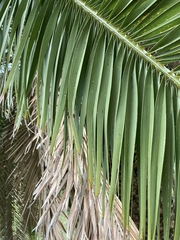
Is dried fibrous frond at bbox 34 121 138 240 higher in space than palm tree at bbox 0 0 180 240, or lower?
lower

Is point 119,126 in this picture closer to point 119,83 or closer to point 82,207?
point 119,83

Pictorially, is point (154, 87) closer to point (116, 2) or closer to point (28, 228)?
point (116, 2)

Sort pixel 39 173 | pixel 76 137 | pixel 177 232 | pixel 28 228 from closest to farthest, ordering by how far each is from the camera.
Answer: pixel 177 232 < pixel 76 137 < pixel 39 173 < pixel 28 228

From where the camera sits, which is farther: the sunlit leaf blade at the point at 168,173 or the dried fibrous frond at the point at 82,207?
the dried fibrous frond at the point at 82,207

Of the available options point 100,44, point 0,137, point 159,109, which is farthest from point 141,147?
point 0,137

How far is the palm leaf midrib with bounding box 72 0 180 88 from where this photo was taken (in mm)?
443

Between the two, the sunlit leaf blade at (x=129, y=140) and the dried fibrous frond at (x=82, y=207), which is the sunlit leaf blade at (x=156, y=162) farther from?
the dried fibrous frond at (x=82, y=207)

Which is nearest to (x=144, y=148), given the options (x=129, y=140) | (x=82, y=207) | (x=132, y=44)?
(x=129, y=140)

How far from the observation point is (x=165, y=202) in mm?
421

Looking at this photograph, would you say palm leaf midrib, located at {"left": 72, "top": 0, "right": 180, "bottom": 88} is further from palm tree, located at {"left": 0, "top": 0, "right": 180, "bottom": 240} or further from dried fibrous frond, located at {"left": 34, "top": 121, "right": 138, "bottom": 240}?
dried fibrous frond, located at {"left": 34, "top": 121, "right": 138, "bottom": 240}

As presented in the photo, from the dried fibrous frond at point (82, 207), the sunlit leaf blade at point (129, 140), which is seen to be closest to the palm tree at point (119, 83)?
the sunlit leaf blade at point (129, 140)

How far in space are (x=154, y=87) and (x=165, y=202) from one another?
6.4 inches

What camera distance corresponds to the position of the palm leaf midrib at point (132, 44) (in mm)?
Answer: 443

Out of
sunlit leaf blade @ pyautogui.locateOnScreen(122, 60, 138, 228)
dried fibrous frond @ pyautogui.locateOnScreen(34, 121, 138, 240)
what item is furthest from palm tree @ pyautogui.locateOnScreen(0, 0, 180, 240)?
dried fibrous frond @ pyautogui.locateOnScreen(34, 121, 138, 240)
